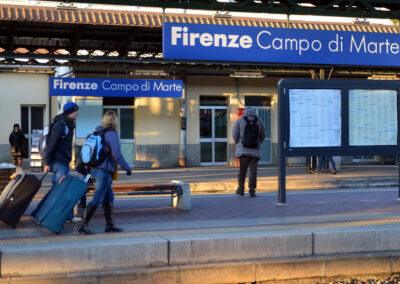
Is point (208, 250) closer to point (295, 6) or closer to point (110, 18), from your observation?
point (295, 6)

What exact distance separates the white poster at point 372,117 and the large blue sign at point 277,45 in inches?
99.9

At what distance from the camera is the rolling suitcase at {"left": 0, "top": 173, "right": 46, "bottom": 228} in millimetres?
7215

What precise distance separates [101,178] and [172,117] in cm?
1564

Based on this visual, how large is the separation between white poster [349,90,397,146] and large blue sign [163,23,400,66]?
8.33 ft

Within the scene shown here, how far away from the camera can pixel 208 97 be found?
23203mm

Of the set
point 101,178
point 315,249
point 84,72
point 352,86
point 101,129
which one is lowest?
point 315,249

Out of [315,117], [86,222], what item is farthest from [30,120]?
[86,222]

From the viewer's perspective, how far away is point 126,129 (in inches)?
883

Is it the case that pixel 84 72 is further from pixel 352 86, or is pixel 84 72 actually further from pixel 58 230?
pixel 58 230

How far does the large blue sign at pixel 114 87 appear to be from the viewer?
18.9 m

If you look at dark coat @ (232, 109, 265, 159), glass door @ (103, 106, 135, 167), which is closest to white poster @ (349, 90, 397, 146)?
dark coat @ (232, 109, 265, 159)

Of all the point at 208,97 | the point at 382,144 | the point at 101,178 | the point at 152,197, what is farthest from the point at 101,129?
the point at 208,97

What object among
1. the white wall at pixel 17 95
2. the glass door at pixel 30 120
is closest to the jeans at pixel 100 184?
the white wall at pixel 17 95

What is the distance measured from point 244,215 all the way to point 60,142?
2802 millimetres
